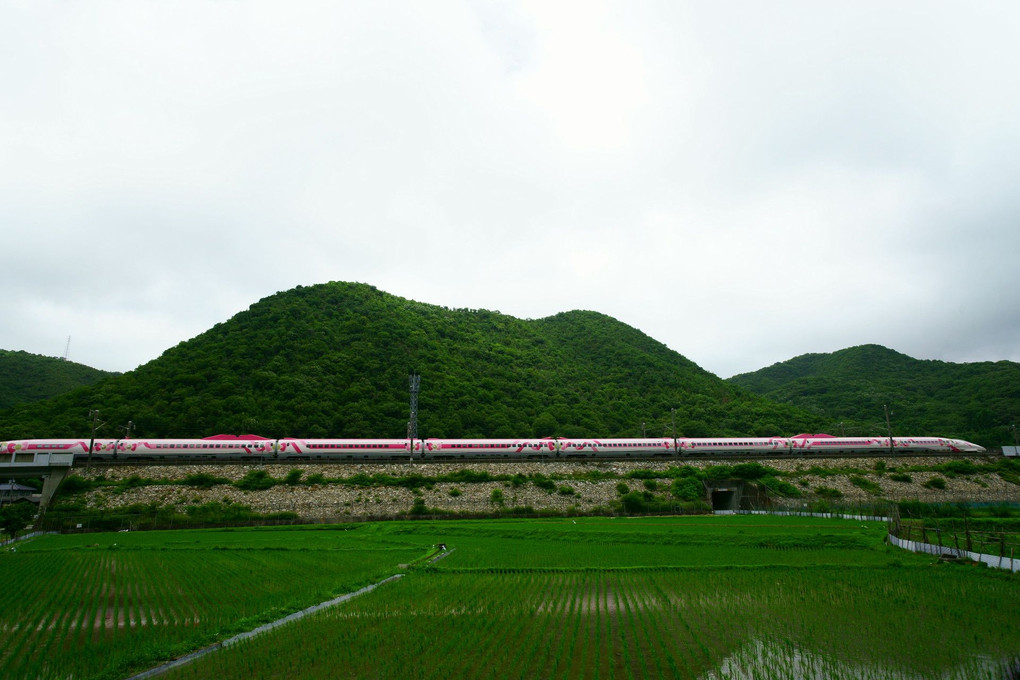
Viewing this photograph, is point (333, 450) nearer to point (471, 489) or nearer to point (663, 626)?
point (471, 489)

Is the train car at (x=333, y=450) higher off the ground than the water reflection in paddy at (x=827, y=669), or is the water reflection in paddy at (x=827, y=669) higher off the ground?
the train car at (x=333, y=450)

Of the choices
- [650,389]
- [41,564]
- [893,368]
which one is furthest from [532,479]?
[893,368]

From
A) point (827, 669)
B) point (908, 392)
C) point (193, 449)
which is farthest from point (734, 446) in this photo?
point (908, 392)

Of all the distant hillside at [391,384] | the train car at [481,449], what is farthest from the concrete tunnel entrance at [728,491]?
the distant hillside at [391,384]

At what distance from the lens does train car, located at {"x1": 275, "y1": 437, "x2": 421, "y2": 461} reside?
53.4 meters

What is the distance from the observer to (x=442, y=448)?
56406mm

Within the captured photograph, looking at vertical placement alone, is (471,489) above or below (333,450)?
below

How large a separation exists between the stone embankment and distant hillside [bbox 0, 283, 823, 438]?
1918cm

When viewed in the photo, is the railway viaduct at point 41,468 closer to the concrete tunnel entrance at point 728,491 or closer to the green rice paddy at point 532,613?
the green rice paddy at point 532,613

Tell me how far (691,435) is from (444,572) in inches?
2656

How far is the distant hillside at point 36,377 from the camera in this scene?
Result: 8275cm

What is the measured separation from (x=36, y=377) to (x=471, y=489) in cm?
8201

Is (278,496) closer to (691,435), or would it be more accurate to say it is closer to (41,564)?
(41,564)

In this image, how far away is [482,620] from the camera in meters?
14.4
